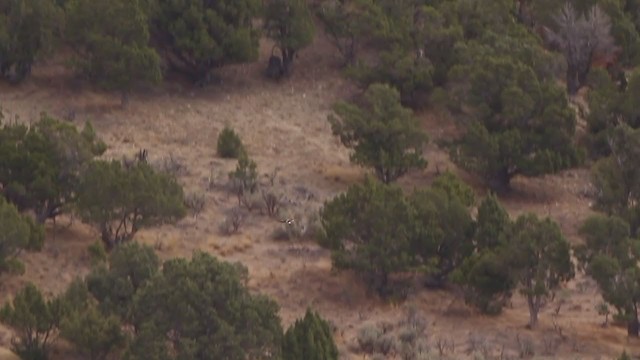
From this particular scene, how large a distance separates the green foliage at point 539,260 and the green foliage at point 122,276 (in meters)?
6.54

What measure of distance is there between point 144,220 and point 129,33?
10.5m

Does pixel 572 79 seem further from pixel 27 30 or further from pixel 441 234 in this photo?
pixel 441 234

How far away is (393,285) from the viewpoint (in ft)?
104

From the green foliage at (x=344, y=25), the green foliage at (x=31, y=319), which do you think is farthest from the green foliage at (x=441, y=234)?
the green foliage at (x=344, y=25)

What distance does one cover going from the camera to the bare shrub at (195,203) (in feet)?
113

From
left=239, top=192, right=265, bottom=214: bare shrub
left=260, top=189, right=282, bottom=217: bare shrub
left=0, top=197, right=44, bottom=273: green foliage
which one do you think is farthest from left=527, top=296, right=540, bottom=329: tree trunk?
left=0, top=197, right=44, bottom=273: green foliage

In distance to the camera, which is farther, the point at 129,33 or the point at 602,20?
the point at 602,20

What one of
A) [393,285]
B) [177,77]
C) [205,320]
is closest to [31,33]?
[177,77]

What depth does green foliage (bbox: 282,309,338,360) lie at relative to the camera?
1023 inches

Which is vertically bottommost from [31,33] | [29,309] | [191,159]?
[29,309]

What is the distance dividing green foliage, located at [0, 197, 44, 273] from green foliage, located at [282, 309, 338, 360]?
5.57 meters

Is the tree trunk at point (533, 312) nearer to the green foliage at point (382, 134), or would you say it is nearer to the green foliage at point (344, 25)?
the green foliage at point (382, 134)

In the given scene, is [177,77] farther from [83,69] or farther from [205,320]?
[205,320]

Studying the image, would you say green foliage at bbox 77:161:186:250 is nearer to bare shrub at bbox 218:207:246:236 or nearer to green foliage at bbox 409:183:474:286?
bare shrub at bbox 218:207:246:236
